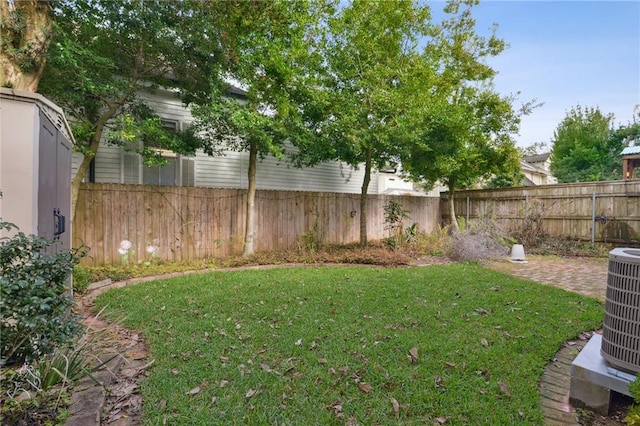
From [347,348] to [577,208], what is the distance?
10.6 meters

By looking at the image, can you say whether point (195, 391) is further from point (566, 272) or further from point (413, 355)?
point (566, 272)

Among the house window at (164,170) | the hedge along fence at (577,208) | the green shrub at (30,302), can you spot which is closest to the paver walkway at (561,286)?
the hedge along fence at (577,208)

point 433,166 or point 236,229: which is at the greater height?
point 433,166

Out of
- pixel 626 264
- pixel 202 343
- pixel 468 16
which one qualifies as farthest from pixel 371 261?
pixel 468 16

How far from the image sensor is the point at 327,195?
9.98m

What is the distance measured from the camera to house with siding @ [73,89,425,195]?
26.7 feet

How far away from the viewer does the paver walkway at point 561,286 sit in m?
2.23

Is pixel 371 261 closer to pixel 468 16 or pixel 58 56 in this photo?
pixel 58 56

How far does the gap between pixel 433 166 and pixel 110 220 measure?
813 cm

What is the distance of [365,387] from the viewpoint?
2387 millimetres

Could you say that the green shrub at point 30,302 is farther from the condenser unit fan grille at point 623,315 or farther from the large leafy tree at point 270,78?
the large leafy tree at point 270,78

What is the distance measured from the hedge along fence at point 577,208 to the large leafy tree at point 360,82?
599 cm

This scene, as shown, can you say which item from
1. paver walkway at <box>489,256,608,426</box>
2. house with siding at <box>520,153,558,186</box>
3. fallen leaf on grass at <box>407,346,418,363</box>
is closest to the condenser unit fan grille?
paver walkway at <box>489,256,608,426</box>

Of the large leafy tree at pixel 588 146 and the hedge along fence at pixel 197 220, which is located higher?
the large leafy tree at pixel 588 146
